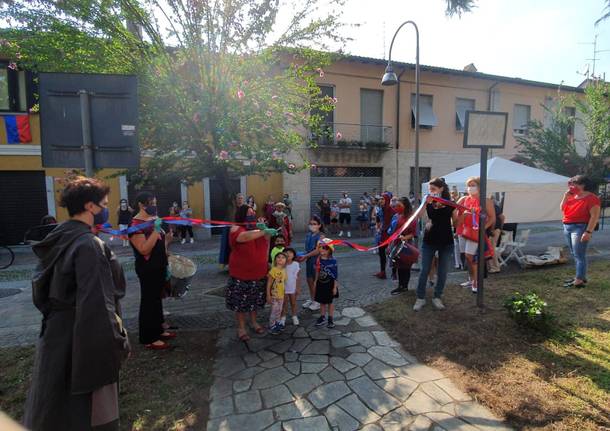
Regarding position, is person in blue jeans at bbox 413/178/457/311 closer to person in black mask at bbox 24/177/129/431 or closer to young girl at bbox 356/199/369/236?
person in black mask at bbox 24/177/129/431

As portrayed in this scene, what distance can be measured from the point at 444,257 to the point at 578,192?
9.74 ft

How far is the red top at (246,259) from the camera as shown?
407cm

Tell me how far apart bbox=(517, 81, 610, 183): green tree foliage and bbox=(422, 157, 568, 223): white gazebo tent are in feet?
8.43

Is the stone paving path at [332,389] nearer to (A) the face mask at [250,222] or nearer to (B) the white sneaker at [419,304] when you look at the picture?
(B) the white sneaker at [419,304]

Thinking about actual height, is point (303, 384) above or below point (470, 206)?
below

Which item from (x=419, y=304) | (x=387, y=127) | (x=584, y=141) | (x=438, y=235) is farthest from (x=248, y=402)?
(x=387, y=127)

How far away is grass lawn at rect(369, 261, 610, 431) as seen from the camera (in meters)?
2.86

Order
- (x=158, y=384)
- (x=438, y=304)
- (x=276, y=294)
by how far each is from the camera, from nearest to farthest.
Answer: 1. (x=158, y=384)
2. (x=276, y=294)
3. (x=438, y=304)

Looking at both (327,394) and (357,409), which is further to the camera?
(327,394)

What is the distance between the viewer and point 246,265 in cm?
408

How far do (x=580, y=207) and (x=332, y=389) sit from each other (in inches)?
213

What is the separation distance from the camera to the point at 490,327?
4.34 metres

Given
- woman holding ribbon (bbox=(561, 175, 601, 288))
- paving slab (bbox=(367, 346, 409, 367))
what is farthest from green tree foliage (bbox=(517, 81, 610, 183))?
paving slab (bbox=(367, 346, 409, 367))

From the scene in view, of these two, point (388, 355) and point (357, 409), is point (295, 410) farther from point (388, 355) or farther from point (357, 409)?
point (388, 355)
